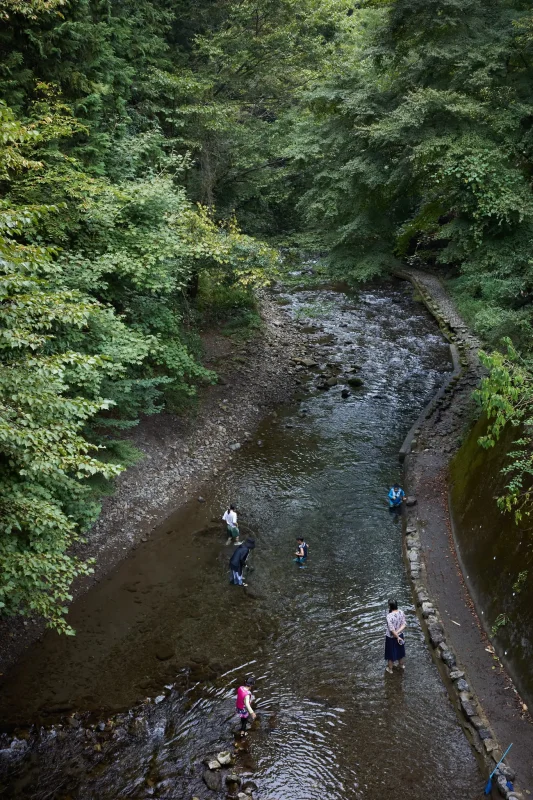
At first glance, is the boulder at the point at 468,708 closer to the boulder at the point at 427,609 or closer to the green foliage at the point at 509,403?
the boulder at the point at 427,609

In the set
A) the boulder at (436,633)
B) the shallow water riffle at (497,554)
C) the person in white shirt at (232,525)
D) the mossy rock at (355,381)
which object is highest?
the shallow water riffle at (497,554)

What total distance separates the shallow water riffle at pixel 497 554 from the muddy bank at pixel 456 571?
0.86ft

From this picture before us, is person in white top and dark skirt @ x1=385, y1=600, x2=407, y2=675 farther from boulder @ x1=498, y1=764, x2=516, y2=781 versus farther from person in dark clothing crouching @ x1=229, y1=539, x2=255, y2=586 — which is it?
person in dark clothing crouching @ x1=229, y1=539, x2=255, y2=586

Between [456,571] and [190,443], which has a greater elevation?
[456,571]

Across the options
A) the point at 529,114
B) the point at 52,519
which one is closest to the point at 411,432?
the point at 529,114

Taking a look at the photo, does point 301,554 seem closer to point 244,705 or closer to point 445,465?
point 244,705

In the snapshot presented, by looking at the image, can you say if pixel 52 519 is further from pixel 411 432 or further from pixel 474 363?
pixel 474 363

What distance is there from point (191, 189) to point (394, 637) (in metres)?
17.4

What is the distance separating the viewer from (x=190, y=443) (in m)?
17.1

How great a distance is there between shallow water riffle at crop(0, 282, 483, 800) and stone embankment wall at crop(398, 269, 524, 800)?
28cm

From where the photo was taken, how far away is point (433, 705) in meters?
9.44

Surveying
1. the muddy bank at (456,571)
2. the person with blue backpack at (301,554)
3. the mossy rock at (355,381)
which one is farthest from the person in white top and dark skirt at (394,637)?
the mossy rock at (355,381)

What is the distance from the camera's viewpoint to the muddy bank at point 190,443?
13094 mm

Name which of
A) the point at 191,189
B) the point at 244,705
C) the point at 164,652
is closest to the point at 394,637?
the point at 244,705
